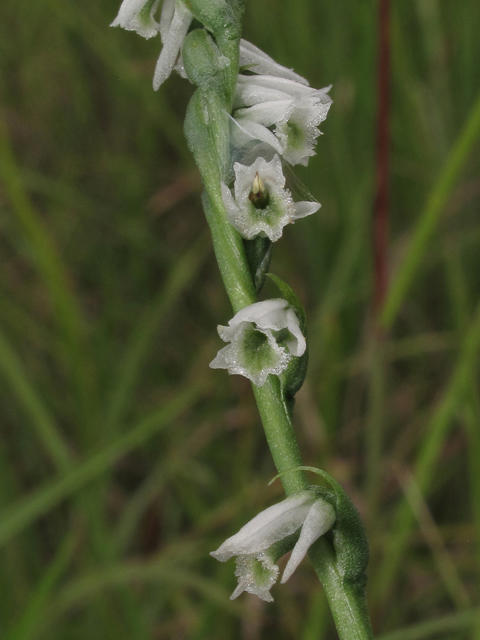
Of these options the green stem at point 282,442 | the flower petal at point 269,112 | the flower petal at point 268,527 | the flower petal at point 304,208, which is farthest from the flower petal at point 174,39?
the flower petal at point 268,527

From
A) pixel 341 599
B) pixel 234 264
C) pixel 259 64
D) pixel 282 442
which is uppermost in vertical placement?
pixel 259 64

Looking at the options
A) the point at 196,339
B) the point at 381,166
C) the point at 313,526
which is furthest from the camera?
the point at 196,339

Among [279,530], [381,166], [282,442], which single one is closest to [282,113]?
[282,442]

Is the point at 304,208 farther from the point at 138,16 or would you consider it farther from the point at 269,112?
the point at 138,16

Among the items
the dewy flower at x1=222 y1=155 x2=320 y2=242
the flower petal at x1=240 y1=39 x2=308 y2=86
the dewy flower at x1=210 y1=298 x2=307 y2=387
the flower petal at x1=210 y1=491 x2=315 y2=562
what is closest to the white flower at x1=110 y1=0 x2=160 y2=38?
the flower petal at x1=240 y1=39 x2=308 y2=86

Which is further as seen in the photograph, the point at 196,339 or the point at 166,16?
the point at 196,339

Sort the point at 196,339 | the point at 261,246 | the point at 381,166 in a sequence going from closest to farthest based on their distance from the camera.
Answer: the point at 261,246, the point at 381,166, the point at 196,339

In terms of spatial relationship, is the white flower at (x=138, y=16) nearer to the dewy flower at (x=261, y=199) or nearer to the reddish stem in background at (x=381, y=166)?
the dewy flower at (x=261, y=199)

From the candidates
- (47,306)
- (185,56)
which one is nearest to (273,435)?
(185,56)
